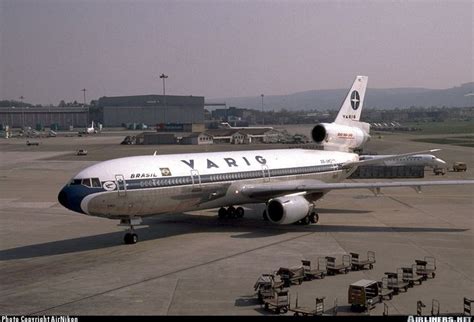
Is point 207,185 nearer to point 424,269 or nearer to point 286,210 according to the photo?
point 286,210

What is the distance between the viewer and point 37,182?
2153 inches

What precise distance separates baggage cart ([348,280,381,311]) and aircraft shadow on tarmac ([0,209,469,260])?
11106 mm

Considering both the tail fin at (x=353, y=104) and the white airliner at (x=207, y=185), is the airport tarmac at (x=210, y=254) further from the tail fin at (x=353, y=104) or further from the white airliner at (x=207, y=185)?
the tail fin at (x=353, y=104)

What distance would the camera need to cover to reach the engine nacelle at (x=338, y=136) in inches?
1492

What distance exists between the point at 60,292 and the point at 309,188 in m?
15.3

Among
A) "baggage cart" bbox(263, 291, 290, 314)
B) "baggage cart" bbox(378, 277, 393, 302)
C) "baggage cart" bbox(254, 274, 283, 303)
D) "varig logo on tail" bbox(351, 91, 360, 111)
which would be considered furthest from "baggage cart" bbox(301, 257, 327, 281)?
"varig logo on tail" bbox(351, 91, 360, 111)

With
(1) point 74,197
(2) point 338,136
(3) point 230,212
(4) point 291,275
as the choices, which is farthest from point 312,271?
(2) point 338,136

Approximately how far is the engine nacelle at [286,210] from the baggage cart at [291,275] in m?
8.68

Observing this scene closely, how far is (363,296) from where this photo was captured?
56.0ft

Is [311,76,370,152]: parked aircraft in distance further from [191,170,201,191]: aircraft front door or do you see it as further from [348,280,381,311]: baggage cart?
[348,280,381,311]: baggage cart

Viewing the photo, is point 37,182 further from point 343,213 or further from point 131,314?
point 131,314

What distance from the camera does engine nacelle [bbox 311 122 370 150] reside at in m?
37.9

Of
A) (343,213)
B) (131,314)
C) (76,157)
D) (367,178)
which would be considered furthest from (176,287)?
(76,157)

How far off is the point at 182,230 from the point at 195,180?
339cm
